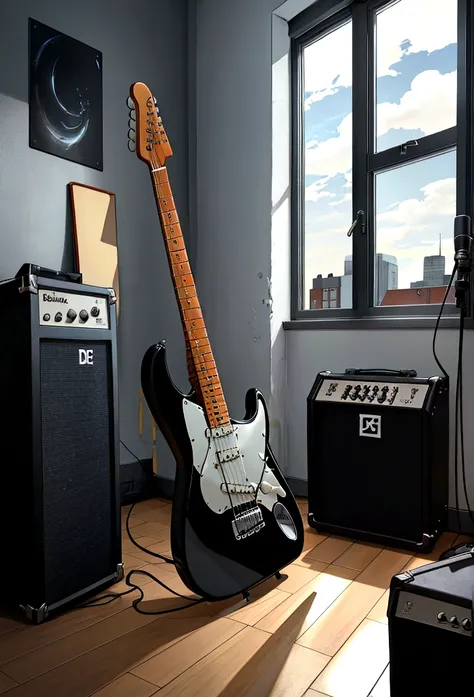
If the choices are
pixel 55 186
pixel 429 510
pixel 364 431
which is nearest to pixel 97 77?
pixel 55 186

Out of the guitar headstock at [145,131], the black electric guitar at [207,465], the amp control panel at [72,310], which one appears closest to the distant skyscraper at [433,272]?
the black electric guitar at [207,465]

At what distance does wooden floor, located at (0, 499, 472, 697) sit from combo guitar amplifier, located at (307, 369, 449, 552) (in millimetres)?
221

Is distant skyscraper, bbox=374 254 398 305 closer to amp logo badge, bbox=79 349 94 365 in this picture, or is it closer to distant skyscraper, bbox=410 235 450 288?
distant skyscraper, bbox=410 235 450 288

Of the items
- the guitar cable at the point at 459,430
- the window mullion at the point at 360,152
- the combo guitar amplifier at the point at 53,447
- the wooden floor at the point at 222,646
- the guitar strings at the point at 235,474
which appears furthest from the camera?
the window mullion at the point at 360,152

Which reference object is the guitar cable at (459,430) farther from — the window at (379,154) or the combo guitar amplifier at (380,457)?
the window at (379,154)

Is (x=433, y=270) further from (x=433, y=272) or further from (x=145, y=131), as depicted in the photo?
(x=145, y=131)

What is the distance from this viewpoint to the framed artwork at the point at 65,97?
2.04m

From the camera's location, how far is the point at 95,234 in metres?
2.23

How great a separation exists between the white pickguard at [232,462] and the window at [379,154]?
99 centimetres

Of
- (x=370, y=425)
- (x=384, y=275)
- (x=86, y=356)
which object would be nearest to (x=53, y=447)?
(x=86, y=356)

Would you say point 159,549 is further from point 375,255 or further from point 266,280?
point 375,255

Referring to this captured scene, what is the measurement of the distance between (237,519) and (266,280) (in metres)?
1.29

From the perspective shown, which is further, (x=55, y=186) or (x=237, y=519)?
(x=55, y=186)

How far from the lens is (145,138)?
1.50 meters
